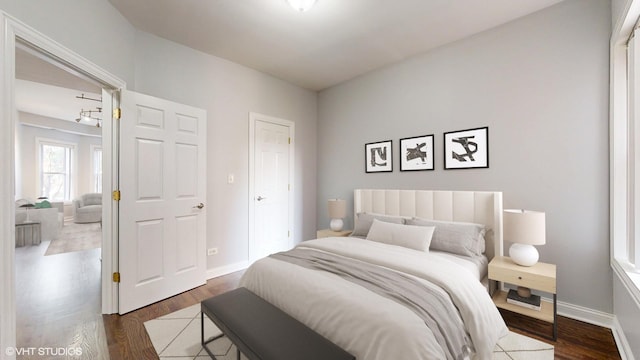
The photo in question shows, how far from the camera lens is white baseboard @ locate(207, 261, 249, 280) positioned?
3.30 m

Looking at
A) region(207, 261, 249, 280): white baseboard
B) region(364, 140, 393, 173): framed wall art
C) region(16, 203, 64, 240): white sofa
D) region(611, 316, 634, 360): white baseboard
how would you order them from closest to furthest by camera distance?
region(611, 316, 634, 360): white baseboard → region(207, 261, 249, 280): white baseboard → region(364, 140, 393, 173): framed wall art → region(16, 203, 64, 240): white sofa

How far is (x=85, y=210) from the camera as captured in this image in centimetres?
686

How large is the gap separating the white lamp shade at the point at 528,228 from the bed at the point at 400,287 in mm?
344

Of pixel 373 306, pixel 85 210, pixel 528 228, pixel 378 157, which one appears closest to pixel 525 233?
pixel 528 228

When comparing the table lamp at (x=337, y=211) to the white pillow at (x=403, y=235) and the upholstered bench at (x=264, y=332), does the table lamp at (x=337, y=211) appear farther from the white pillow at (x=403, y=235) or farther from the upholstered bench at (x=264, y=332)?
the upholstered bench at (x=264, y=332)

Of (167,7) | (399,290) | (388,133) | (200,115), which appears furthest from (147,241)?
(388,133)

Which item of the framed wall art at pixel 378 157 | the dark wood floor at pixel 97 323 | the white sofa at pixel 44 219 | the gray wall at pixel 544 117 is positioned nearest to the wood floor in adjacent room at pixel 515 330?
the dark wood floor at pixel 97 323

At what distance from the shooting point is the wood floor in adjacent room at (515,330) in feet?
6.01

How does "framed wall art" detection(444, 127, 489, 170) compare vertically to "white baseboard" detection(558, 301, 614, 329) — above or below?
above

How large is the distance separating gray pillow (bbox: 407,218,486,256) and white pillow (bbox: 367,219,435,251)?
104 millimetres

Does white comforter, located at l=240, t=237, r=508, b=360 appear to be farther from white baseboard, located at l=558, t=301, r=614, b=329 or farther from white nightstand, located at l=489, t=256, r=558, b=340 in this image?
white baseboard, located at l=558, t=301, r=614, b=329

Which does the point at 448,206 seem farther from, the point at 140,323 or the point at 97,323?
the point at 97,323

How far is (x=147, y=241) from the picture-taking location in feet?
8.51

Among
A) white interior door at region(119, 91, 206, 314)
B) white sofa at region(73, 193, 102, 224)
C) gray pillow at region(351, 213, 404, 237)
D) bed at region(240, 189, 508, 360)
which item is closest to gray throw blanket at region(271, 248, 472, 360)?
bed at region(240, 189, 508, 360)
